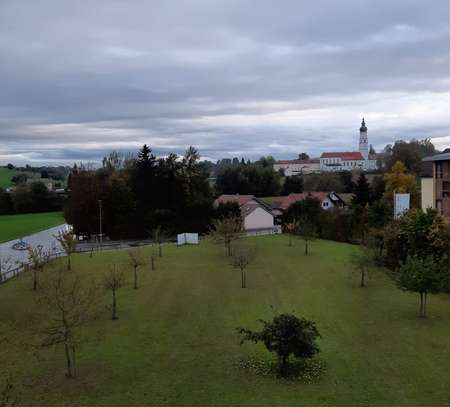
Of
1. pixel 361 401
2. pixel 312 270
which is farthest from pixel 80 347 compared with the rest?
pixel 312 270

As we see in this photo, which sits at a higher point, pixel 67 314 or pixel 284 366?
pixel 67 314

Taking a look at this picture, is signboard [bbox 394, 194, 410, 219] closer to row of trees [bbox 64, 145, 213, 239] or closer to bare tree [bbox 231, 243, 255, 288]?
bare tree [bbox 231, 243, 255, 288]

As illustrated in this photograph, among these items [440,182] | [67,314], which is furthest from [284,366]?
[440,182]

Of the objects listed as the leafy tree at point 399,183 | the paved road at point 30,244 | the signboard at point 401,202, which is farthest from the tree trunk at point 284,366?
the leafy tree at point 399,183

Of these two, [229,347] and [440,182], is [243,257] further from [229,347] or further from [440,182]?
[440,182]

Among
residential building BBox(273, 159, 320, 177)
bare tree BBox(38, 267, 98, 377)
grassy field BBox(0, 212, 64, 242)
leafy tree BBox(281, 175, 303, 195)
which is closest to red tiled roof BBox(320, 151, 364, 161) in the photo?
residential building BBox(273, 159, 320, 177)

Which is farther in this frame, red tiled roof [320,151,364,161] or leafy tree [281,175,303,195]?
red tiled roof [320,151,364,161]

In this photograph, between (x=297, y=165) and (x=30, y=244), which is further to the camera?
(x=297, y=165)
